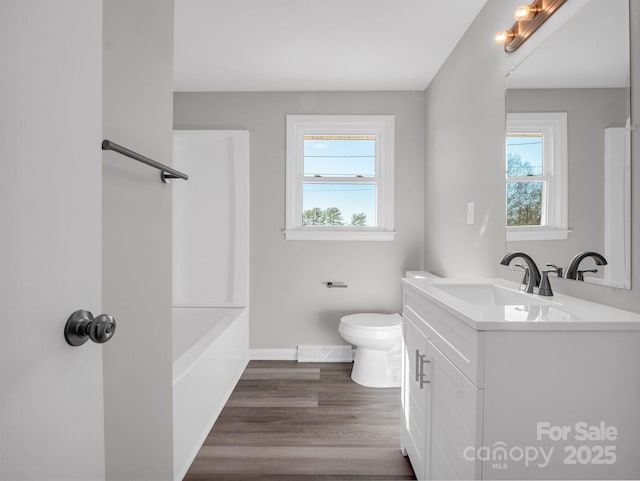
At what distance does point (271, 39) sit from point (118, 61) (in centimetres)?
163

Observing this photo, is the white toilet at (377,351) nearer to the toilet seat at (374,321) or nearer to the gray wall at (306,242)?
the toilet seat at (374,321)

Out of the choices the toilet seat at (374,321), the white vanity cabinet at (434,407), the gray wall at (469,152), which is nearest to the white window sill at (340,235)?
the gray wall at (469,152)

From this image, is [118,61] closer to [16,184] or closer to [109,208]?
[109,208]

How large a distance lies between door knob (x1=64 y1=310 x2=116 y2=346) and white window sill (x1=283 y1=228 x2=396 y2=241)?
2530 millimetres

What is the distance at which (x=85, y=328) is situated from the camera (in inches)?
27.2

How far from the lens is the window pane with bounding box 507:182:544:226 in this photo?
1507mm

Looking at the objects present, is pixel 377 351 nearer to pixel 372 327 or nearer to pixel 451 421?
pixel 372 327


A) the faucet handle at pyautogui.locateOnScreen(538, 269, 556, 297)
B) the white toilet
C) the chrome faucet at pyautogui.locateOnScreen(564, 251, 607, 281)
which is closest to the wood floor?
the white toilet

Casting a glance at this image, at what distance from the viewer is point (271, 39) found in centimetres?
241

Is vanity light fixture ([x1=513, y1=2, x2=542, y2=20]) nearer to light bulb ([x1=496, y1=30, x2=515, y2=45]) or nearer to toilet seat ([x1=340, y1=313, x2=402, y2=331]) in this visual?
light bulb ([x1=496, y1=30, x2=515, y2=45])

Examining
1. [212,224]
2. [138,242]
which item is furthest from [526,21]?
[212,224]

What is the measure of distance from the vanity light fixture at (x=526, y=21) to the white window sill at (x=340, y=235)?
68.6 inches

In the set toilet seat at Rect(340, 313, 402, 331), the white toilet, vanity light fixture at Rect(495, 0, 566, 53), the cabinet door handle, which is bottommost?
the white toilet

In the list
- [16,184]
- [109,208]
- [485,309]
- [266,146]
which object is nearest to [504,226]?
[485,309]
